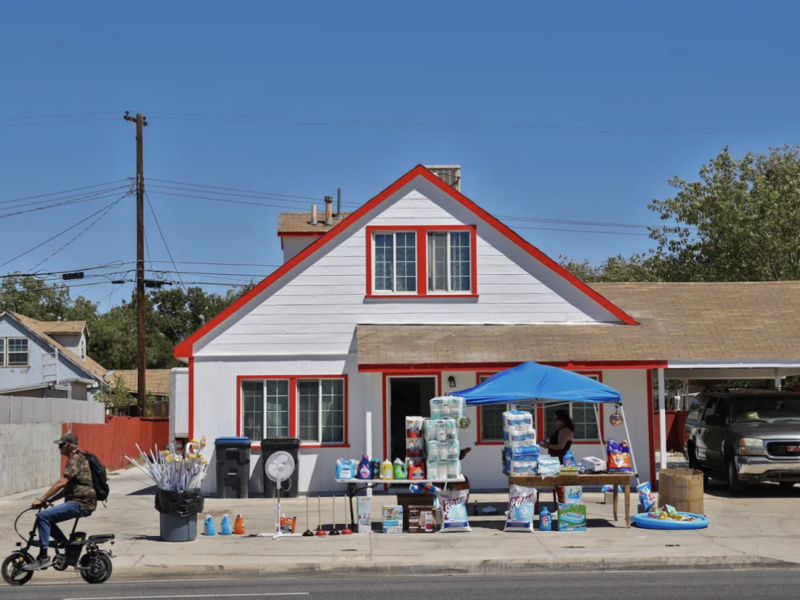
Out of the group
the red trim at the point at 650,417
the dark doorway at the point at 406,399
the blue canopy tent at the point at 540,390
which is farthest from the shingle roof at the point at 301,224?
the blue canopy tent at the point at 540,390

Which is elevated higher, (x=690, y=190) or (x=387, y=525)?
(x=690, y=190)

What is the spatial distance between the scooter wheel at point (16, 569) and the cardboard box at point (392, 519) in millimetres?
5304

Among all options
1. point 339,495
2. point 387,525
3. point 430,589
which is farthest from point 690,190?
point 430,589

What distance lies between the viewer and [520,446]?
1502 cm

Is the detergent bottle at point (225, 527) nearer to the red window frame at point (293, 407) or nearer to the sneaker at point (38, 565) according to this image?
the sneaker at point (38, 565)

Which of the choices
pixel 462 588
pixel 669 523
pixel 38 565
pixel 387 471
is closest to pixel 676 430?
pixel 669 523

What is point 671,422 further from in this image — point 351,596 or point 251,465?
point 351,596

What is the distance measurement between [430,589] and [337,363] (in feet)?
35.2

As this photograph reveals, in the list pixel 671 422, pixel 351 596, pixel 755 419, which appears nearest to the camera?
pixel 351 596

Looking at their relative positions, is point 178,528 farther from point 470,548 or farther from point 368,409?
point 368,409

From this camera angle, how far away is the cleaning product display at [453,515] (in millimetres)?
14969

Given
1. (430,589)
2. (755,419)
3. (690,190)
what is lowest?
(430,589)

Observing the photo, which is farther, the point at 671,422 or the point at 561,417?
the point at 671,422

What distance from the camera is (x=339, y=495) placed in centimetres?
2023
